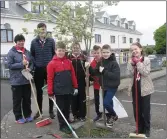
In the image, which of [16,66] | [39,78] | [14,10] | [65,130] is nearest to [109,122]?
[65,130]

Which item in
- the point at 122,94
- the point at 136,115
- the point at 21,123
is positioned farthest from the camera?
the point at 122,94

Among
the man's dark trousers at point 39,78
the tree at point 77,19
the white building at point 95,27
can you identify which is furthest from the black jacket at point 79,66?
the white building at point 95,27

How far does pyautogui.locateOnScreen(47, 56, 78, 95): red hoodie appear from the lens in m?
5.09

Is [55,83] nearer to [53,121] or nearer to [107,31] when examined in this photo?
[53,121]

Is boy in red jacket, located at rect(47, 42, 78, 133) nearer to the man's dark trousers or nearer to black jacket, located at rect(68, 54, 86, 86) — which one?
black jacket, located at rect(68, 54, 86, 86)

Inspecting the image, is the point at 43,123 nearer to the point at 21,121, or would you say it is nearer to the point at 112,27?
the point at 21,121

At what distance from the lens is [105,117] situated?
5.39 m

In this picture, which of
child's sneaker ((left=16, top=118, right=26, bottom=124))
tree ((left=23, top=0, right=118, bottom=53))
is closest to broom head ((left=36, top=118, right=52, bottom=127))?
child's sneaker ((left=16, top=118, right=26, bottom=124))


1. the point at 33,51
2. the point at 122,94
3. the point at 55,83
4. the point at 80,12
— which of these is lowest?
the point at 122,94

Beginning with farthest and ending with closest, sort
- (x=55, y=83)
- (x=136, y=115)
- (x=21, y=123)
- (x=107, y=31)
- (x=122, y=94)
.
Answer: (x=107, y=31) → (x=122, y=94) → (x=21, y=123) → (x=55, y=83) → (x=136, y=115)

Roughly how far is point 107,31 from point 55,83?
107 feet

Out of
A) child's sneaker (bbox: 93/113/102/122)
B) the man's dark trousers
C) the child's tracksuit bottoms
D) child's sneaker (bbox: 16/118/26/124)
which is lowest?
child's sneaker (bbox: 16/118/26/124)

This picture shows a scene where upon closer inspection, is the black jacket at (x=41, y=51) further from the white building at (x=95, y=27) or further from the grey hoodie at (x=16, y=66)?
the white building at (x=95, y=27)

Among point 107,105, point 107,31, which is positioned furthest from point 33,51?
point 107,31
